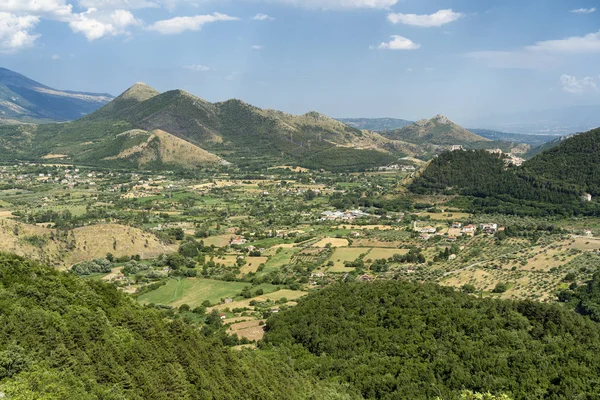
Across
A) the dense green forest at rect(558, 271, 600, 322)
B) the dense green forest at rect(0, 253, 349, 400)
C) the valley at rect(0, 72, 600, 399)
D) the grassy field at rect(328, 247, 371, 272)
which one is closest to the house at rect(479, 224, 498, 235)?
the valley at rect(0, 72, 600, 399)

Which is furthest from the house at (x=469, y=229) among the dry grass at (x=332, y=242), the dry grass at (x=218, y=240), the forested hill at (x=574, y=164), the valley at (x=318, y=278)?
the dry grass at (x=218, y=240)

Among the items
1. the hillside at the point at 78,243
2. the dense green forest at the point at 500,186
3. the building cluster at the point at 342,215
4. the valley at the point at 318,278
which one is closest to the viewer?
the valley at the point at 318,278

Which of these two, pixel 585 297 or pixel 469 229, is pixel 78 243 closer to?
pixel 469 229

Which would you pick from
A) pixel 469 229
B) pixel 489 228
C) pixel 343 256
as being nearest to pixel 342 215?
pixel 469 229

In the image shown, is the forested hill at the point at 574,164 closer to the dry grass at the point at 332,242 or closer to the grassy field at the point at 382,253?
the grassy field at the point at 382,253

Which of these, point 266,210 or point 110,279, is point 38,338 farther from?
point 266,210

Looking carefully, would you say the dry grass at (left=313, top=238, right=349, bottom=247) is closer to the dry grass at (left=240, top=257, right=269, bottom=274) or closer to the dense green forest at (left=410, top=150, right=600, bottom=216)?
the dry grass at (left=240, top=257, right=269, bottom=274)

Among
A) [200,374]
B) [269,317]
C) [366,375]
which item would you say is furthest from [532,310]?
[200,374]
